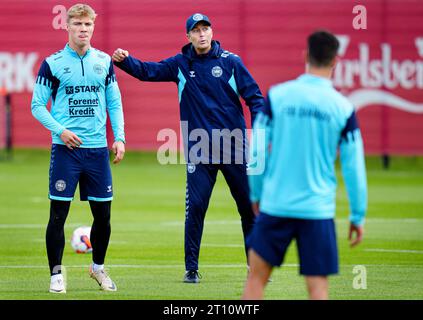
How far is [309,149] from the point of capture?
7488mm

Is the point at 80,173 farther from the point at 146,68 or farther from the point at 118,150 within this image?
the point at 146,68

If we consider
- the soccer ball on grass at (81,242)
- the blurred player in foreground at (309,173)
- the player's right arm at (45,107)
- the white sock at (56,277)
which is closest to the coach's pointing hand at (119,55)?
the player's right arm at (45,107)

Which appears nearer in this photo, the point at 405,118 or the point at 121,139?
the point at 121,139

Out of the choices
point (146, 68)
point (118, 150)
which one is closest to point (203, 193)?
point (118, 150)

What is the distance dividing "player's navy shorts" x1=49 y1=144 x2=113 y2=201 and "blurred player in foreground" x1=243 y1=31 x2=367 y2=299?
302 centimetres

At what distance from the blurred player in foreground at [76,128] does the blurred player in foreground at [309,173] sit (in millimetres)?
3036

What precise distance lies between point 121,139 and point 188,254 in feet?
4.84

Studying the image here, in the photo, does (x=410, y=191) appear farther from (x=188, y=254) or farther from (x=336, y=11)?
(x=188, y=254)

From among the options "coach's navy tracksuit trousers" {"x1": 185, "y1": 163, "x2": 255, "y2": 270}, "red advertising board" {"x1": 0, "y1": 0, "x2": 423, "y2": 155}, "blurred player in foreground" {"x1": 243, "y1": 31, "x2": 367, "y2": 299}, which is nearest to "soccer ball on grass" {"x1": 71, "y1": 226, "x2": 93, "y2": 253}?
"coach's navy tracksuit trousers" {"x1": 185, "y1": 163, "x2": 255, "y2": 270}

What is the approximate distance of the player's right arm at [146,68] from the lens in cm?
1121

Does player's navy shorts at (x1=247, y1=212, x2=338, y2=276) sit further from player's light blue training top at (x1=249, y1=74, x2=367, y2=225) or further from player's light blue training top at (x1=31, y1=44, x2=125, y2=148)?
A: player's light blue training top at (x1=31, y1=44, x2=125, y2=148)

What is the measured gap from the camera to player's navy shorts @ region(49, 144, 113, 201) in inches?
403

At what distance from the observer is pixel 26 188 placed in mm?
22000
